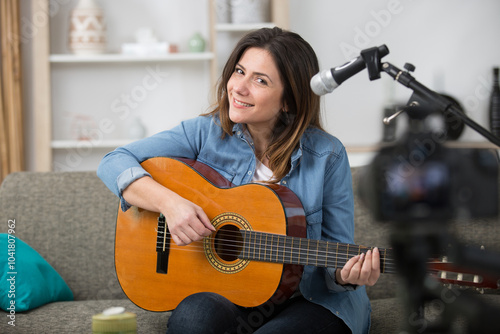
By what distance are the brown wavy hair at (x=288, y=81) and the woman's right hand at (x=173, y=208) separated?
0.26m

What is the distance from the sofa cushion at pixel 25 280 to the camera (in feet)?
5.34

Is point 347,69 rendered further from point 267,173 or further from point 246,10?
point 246,10

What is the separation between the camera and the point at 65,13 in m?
3.34

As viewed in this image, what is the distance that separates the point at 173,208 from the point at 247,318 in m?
0.34

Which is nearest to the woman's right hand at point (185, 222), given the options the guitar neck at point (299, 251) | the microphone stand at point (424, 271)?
the guitar neck at point (299, 251)

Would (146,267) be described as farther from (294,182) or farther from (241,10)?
(241,10)

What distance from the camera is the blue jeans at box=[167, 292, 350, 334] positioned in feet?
4.15

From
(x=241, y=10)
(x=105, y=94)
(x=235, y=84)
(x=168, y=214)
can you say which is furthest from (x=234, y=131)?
(x=105, y=94)

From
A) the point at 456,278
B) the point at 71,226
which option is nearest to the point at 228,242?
the point at 456,278

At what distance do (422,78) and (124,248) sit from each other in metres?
2.49

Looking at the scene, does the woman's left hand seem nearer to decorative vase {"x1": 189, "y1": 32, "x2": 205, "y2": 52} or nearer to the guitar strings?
the guitar strings

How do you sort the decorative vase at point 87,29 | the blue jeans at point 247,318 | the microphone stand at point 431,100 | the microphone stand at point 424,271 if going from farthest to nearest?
the decorative vase at point 87,29 → the blue jeans at point 247,318 → the microphone stand at point 431,100 → the microphone stand at point 424,271

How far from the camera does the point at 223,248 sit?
1.48 metres

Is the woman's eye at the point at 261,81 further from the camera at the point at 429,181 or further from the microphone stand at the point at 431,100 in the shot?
the camera at the point at 429,181
